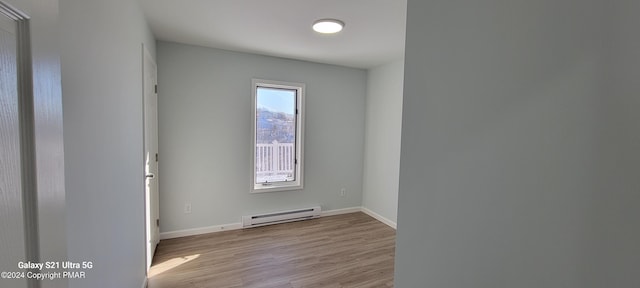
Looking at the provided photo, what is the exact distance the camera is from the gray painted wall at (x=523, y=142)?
60 cm

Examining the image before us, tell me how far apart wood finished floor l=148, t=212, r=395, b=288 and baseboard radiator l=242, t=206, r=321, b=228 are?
0.29 ft

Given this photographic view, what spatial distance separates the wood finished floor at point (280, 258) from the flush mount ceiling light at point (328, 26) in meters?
2.34

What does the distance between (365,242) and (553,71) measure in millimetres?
2863

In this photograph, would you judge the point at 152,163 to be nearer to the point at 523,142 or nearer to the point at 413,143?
the point at 413,143

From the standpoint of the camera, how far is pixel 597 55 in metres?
0.62

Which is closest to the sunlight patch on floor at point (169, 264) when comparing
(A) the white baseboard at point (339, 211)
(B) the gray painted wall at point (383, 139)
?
(A) the white baseboard at point (339, 211)

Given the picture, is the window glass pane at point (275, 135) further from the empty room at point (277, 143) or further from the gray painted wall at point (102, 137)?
the gray painted wall at point (102, 137)

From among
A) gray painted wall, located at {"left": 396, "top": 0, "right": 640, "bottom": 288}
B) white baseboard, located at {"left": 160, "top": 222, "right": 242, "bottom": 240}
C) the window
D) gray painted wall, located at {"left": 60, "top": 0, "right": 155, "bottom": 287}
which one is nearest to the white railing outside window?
the window

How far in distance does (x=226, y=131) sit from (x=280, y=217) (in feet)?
4.68

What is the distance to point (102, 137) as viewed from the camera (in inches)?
49.7

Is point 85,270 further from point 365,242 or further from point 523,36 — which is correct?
point 365,242

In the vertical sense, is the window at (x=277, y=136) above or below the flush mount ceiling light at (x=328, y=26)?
below

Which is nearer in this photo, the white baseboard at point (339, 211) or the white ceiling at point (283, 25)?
the white ceiling at point (283, 25)

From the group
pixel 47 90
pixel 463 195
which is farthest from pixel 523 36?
pixel 47 90
